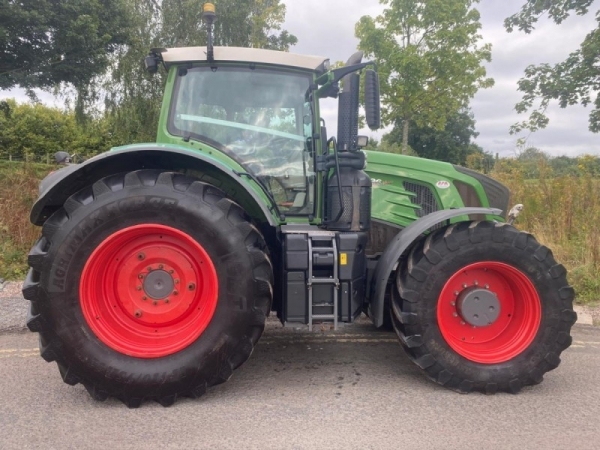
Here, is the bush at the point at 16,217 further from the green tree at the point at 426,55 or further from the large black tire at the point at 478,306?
the green tree at the point at 426,55

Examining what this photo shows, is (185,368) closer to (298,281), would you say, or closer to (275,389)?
(275,389)


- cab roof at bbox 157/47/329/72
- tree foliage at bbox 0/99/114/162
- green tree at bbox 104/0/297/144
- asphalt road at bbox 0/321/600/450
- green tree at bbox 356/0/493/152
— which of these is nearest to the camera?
asphalt road at bbox 0/321/600/450

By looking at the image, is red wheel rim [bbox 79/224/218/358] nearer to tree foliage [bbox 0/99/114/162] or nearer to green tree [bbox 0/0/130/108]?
green tree [bbox 0/0/130/108]

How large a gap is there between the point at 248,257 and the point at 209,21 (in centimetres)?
167

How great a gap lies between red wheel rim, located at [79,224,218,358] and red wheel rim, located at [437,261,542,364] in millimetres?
1635

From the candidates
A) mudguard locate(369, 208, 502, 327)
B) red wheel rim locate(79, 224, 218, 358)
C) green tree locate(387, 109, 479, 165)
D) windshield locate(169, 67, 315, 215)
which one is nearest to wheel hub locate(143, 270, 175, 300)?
red wheel rim locate(79, 224, 218, 358)

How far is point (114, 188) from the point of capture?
3.06 m

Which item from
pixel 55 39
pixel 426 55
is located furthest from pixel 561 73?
pixel 55 39

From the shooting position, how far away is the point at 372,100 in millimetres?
3350

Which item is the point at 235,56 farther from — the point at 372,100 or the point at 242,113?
the point at 372,100

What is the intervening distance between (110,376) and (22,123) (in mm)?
26084

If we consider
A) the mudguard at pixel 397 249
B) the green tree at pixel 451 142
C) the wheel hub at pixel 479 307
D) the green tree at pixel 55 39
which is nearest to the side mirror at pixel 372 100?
the mudguard at pixel 397 249

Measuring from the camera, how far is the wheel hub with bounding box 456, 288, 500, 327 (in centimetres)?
335

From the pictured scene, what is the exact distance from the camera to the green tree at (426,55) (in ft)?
44.9
